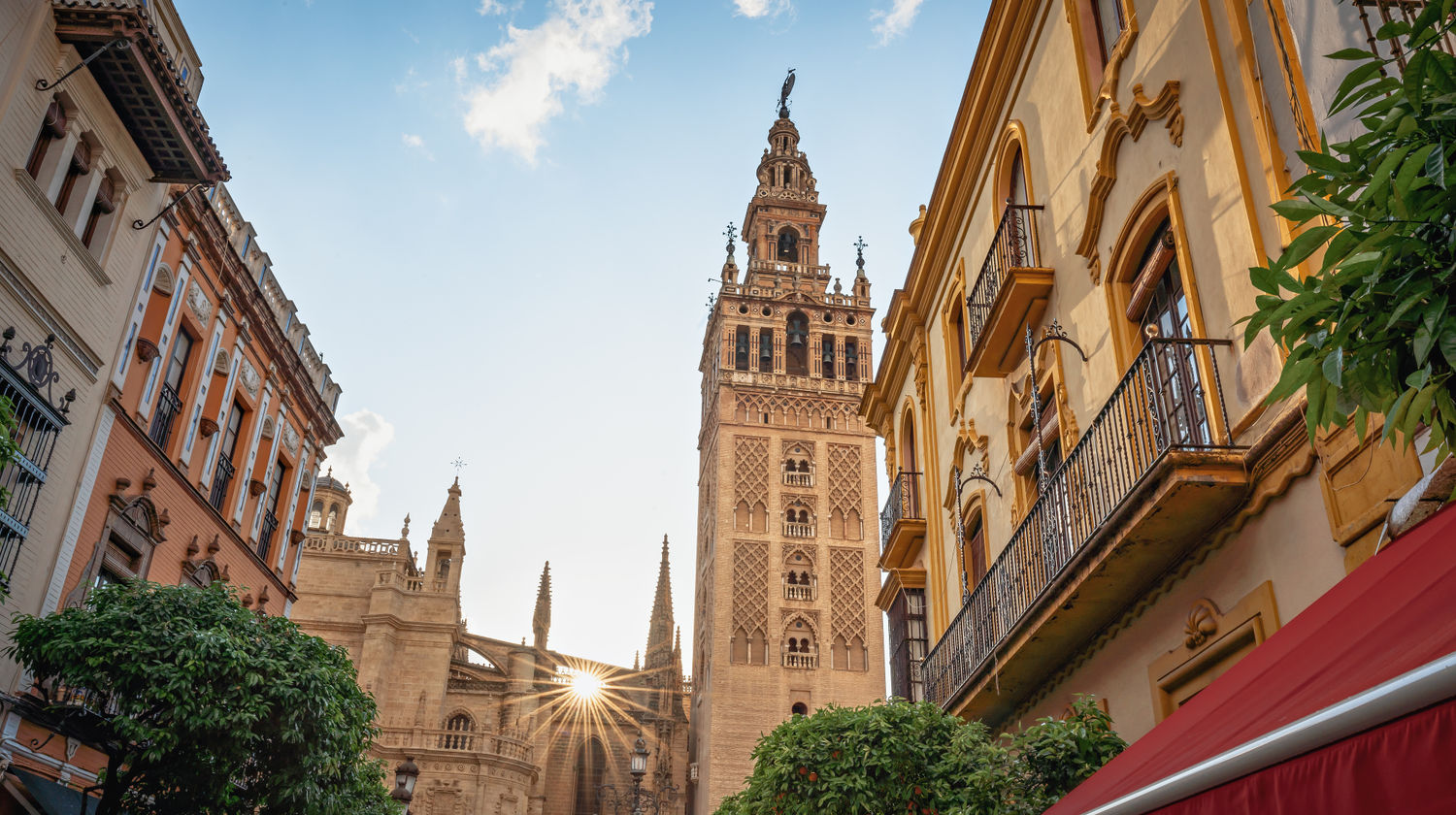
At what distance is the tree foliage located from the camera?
27.3 ft

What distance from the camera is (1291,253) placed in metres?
3.51

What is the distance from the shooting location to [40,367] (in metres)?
12.0

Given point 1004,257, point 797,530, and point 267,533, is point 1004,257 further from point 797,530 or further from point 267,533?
point 797,530

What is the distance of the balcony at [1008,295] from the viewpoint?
10578 mm

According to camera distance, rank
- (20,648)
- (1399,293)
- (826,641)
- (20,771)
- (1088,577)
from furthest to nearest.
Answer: (826,641)
(20,771)
(20,648)
(1088,577)
(1399,293)

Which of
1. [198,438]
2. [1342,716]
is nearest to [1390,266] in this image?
[1342,716]

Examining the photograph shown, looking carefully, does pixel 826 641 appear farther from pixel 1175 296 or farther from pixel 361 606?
pixel 1175 296

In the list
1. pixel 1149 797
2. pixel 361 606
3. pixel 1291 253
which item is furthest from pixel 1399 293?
pixel 361 606

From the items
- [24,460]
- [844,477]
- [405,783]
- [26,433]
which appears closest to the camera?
[24,460]

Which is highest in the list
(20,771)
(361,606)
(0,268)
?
(361,606)

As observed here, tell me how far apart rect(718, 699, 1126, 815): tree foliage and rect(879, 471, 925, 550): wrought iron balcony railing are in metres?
5.23

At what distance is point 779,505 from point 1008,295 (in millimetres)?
36091

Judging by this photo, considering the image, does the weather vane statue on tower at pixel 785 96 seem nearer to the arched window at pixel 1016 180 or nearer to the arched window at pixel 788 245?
the arched window at pixel 788 245

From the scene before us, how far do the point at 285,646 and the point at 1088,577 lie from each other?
7867 mm
